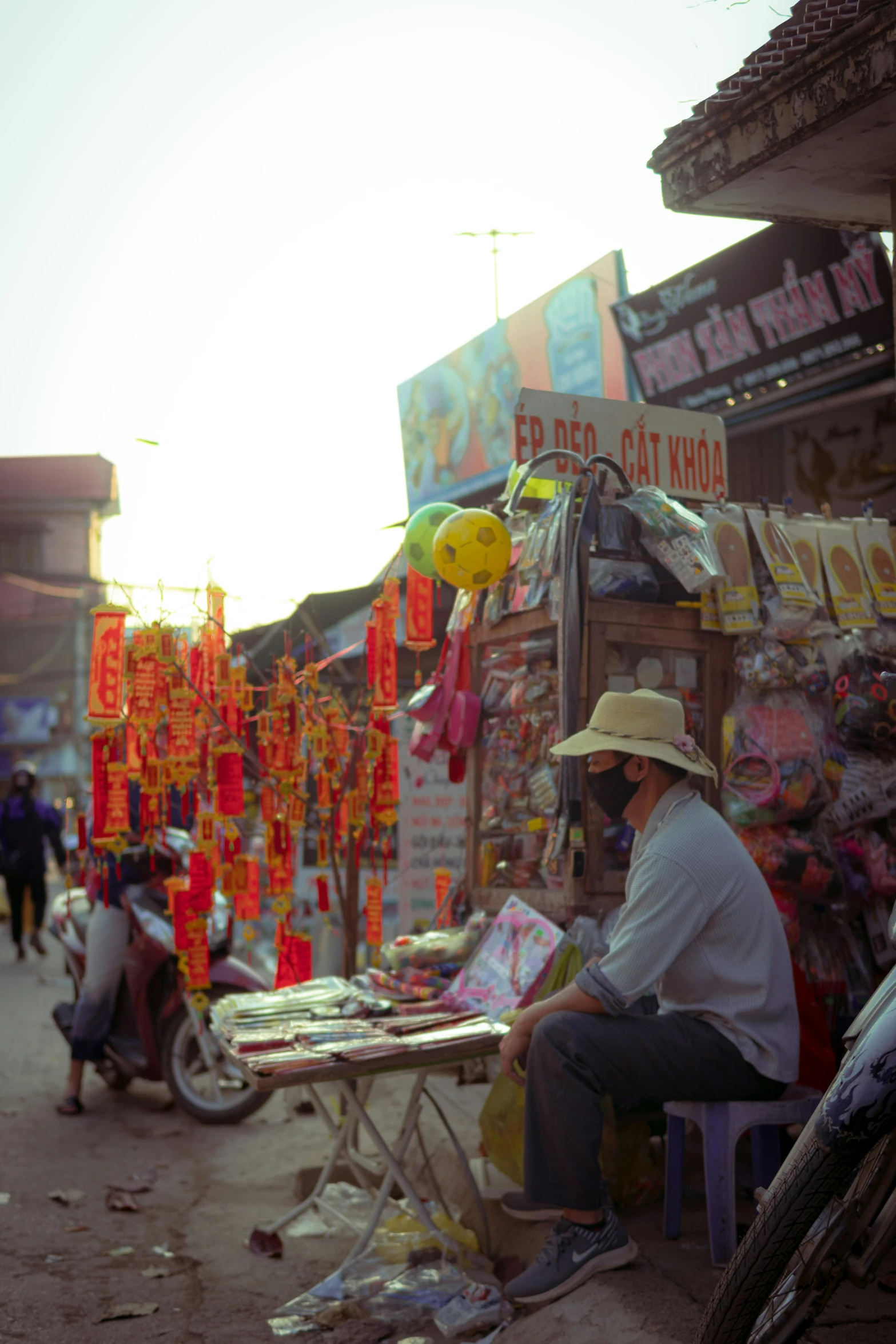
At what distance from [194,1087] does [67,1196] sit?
50.4 inches

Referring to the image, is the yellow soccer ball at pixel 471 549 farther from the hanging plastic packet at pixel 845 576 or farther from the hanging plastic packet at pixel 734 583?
the hanging plastic packet at pixel 845 576

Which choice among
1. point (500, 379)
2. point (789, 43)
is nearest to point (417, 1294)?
point (789, 43)

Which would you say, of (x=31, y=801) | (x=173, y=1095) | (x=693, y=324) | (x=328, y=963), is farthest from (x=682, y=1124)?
(x=31, y=801)

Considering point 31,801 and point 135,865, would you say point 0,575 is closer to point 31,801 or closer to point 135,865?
point 31,801

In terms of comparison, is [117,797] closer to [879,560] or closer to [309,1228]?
[309,1228]

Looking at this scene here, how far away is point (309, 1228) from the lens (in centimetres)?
457

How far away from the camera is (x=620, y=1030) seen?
10.6ft

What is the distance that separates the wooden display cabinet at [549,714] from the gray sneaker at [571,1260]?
1.29 metres

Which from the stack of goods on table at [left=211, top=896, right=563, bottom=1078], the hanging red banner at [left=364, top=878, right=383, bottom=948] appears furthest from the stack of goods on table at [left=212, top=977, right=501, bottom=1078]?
the hanging red banner at [left=364, top=878, right=383, bottom=948]

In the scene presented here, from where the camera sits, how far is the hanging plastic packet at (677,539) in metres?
4.30

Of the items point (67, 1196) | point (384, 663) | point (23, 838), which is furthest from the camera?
point (23, 838)

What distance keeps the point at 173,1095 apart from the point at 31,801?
6866 mm

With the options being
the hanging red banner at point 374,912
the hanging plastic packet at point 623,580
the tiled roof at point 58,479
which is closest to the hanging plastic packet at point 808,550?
the hanging plastic packet at point 623,580

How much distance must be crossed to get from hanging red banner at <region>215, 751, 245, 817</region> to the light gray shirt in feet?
7.97
